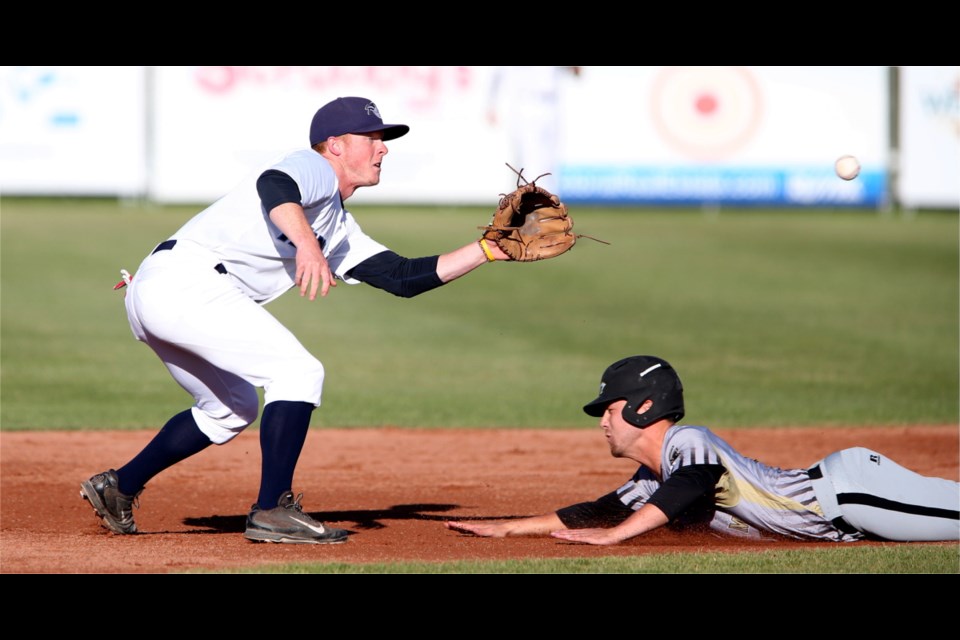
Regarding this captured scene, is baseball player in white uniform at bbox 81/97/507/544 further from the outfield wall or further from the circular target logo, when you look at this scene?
the circular target logo

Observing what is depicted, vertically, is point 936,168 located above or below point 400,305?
above

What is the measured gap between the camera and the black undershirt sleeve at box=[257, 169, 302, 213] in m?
4.78

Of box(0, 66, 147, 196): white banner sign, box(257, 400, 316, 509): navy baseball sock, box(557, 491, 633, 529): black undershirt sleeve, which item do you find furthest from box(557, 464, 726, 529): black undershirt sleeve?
box(0, 66, 147, 196): white banner sign

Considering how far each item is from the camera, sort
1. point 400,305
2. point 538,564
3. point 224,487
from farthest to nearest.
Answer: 1. point 400,305
2. point 224,487
3. point 538,564

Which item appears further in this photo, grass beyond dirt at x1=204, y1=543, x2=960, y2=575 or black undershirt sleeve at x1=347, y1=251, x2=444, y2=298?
black undershirt sleeve at x1=347, y1=251, x2=444, y2=298

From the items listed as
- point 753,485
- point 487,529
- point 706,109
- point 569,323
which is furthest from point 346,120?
point 706,109

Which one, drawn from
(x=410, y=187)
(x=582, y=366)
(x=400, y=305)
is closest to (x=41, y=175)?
(x=410, y=187)

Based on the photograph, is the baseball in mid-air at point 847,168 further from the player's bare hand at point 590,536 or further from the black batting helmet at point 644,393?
the player's bare hand at point 590,536

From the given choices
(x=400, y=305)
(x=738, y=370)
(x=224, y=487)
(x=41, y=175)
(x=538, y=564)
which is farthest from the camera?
(x=41, y=175)

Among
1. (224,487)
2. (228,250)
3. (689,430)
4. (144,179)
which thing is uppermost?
(144,179)

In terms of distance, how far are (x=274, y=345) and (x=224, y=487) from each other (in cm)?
241

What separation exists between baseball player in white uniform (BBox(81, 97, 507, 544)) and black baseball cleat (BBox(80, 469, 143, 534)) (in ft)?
1.15

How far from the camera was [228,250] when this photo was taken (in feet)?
16.5

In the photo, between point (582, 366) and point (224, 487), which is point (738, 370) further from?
point (224, 487)
